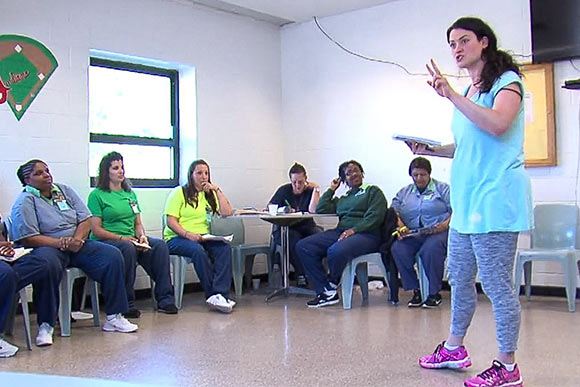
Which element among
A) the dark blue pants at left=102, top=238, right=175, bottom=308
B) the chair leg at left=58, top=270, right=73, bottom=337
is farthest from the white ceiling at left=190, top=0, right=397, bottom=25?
the chair leg at left=58, top=270, right=73, bottom=337

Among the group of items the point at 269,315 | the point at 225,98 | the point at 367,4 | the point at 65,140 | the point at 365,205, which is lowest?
the point at 269,315

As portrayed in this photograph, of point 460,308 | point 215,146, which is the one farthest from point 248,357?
point 215,146

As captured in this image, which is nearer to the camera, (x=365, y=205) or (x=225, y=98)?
(x=365, y=205)

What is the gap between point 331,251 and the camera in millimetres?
4828

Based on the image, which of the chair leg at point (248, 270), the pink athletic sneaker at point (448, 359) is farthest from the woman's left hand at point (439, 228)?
the pink athletic sneaker at point (448, 359)

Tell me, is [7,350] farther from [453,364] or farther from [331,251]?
[331,251]

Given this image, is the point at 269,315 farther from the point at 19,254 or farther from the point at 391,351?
the point at 19,254

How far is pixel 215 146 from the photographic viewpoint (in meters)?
6.08

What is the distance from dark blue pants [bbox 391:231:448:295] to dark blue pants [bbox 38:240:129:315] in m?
1.97

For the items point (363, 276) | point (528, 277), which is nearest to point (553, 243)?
point (528, 277)

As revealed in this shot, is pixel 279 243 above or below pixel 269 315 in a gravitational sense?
above

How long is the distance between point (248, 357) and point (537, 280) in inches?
112

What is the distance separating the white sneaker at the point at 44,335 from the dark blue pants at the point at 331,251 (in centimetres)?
196

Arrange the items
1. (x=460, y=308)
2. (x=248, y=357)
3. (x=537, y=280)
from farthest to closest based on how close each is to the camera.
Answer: (x=537, y=280)
(x=248, y=357)
(x=460, y=308)
